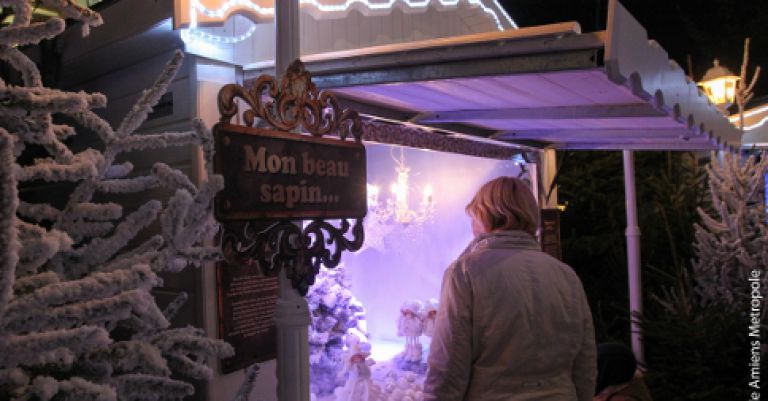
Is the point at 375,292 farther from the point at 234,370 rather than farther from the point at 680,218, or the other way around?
the point at 680,218

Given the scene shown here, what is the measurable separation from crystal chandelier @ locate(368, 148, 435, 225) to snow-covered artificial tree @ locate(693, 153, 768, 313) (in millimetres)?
3279

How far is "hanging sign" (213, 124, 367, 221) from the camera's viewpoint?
1690 mm

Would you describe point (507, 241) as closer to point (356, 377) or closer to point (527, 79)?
point (527, 79)

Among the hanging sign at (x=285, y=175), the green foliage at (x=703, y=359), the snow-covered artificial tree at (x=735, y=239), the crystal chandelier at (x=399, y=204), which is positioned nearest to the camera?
the hanging sign at (x=285, y=175)

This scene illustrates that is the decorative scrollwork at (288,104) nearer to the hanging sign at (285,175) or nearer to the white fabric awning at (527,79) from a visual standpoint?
the hanging sign at (285,175)

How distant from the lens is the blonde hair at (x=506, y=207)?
2713 mm

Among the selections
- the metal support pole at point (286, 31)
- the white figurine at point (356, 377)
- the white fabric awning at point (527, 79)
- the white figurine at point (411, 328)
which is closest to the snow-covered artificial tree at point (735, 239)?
the white fabric awning at point (527, 79)

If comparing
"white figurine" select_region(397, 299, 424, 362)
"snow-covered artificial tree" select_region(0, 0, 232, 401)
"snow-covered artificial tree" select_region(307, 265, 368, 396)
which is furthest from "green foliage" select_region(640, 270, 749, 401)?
"snow-covered artificial tree" select_region(0, 0, 232, 401)

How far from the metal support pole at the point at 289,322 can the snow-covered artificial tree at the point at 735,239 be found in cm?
599

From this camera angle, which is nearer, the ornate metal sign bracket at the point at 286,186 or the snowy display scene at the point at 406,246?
the ornate metal sign bracket at the point at 286,186

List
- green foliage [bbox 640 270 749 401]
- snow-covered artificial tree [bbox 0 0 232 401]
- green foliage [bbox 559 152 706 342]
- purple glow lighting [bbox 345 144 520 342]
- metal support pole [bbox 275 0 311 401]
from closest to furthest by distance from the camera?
snow-covered artificial tree [bbox 0 0 232 401]
metal support pole [bbox 275 0 311 401]
green foliage [bbox 640 270 749 401]
purple glow lighting [bbox 345 144 520 342]
green foliage [bbox 559 152 706 342]

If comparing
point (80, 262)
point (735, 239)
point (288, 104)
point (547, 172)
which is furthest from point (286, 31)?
point (735, 239)

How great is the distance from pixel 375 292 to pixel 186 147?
337 centimetres

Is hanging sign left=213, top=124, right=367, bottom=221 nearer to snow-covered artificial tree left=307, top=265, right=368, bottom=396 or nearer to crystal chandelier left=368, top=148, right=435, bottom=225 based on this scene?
snow-covered artificial tree left=307, top=265, right=368, bottom=396
